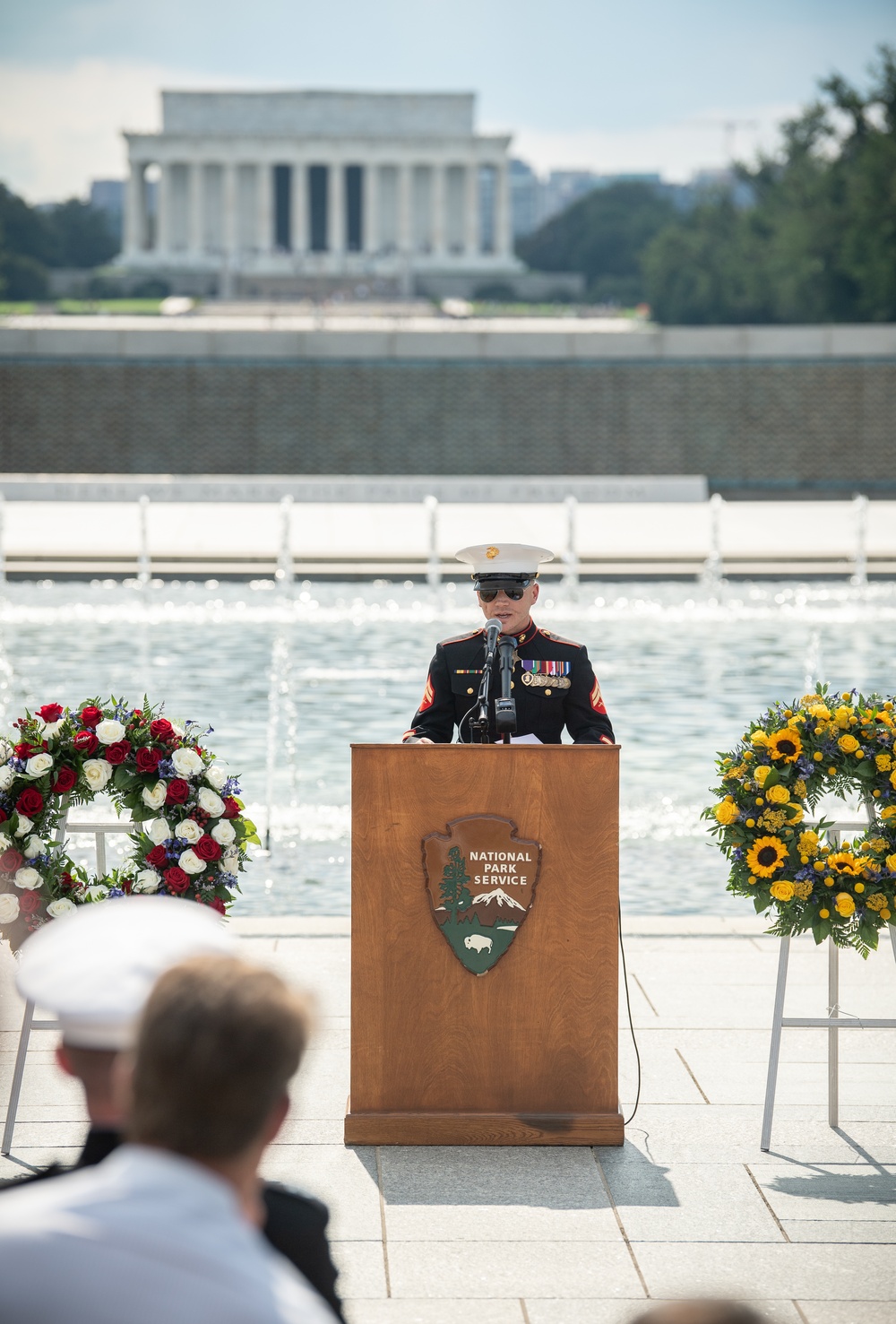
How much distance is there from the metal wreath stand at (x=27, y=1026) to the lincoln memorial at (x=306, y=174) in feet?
A: 291

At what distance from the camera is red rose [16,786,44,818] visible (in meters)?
4.82

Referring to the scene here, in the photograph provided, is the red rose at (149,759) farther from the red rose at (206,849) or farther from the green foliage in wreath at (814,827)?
the green foliage in wreath at (814,827)

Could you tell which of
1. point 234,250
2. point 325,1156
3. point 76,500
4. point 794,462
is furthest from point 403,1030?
point 234,250

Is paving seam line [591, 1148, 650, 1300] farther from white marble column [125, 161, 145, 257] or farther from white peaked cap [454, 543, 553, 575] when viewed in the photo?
white marble column [125, 161, 145, 257]

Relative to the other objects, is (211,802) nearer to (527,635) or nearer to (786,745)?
(527,635)

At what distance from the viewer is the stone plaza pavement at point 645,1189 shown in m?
3.98

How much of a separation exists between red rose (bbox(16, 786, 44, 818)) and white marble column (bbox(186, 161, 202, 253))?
9231cm

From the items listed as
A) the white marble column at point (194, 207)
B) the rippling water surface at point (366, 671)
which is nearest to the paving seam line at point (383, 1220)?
the rippling water surface at point (366, 671)

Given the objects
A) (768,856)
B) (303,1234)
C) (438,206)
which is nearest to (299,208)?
(438,206)

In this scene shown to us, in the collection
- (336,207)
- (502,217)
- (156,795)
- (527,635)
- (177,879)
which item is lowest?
(177,879)

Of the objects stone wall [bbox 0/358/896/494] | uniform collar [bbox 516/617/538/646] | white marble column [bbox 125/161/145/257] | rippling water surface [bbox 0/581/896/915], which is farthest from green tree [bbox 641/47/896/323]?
uniform collar [bbox 516/617/538/646]

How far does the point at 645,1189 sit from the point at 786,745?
132cm

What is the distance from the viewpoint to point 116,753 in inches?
190

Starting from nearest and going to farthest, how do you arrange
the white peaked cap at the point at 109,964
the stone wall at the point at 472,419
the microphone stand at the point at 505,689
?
the white peaked cap at the point at 109,964
the microphone stand at the point at 505,689
the stone wall at the point at 472,419
